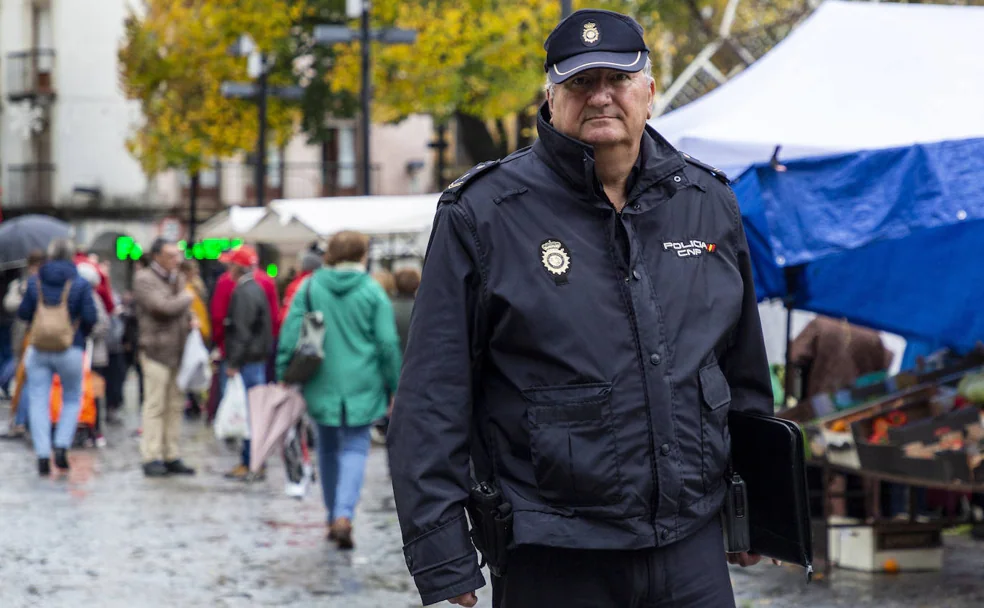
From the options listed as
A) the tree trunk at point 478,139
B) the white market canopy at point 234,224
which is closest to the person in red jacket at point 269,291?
the white market canopy at point 234,224

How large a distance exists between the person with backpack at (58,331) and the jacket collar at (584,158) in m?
9.58

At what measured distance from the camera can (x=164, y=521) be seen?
1097cm

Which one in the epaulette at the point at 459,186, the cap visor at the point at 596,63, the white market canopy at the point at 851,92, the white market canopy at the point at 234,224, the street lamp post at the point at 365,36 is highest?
the street lamp post at the point at 365,36

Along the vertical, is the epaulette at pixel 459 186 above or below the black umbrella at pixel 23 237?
above

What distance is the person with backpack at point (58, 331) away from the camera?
12.9m

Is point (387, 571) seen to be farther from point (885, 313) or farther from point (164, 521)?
point (885, 313)

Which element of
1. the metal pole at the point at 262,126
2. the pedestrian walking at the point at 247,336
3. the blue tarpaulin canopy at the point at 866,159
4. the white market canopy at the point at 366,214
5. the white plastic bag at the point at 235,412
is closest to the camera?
the blue tarpaulin canopy at the point at 866,159

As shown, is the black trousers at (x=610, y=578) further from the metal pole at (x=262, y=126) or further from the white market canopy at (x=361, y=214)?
the metal pole at (x=262, y=126)

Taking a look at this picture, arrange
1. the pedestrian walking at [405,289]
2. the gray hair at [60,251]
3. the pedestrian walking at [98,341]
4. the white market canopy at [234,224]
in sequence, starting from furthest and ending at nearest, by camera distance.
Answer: the white market canopy at [234,224]
the pedestrian walking at [98,341]
the pedestrian walking at [405,289]
the gray hair at [60,251]

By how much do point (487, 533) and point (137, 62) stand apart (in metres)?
28.5

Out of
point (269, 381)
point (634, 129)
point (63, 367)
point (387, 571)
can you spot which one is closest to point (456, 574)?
point (634, 129)

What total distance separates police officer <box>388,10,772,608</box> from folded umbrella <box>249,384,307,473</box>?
683 centimetres

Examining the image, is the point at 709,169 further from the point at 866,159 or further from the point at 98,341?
the point at 98,341

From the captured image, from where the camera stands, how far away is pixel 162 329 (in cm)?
1315
